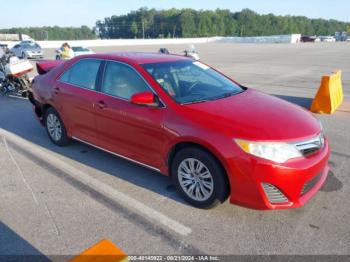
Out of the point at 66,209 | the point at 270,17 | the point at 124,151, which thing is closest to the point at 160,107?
the point at 124,151

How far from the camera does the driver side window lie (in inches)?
160

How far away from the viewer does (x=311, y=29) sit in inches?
6063

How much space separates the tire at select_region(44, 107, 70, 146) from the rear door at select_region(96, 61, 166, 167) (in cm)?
112

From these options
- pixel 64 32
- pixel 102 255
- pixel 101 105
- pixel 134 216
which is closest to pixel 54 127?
pixel 101 105

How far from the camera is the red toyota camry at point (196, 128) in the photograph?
3.13 metres

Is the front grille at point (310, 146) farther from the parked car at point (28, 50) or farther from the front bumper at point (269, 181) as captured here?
the parked car at point (28, 50)

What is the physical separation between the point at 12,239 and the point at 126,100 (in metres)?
1.94

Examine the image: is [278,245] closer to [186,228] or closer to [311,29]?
[186,228]

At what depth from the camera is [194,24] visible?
389 feet

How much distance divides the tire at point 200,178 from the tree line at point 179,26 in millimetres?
92503

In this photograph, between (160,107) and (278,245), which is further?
(160,107)

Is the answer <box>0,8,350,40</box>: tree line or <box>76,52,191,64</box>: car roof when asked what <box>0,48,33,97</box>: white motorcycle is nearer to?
<box>76,52,191,64</box>: car roof

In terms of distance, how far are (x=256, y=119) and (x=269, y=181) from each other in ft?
2.25

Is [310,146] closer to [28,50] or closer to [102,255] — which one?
[102,255]
